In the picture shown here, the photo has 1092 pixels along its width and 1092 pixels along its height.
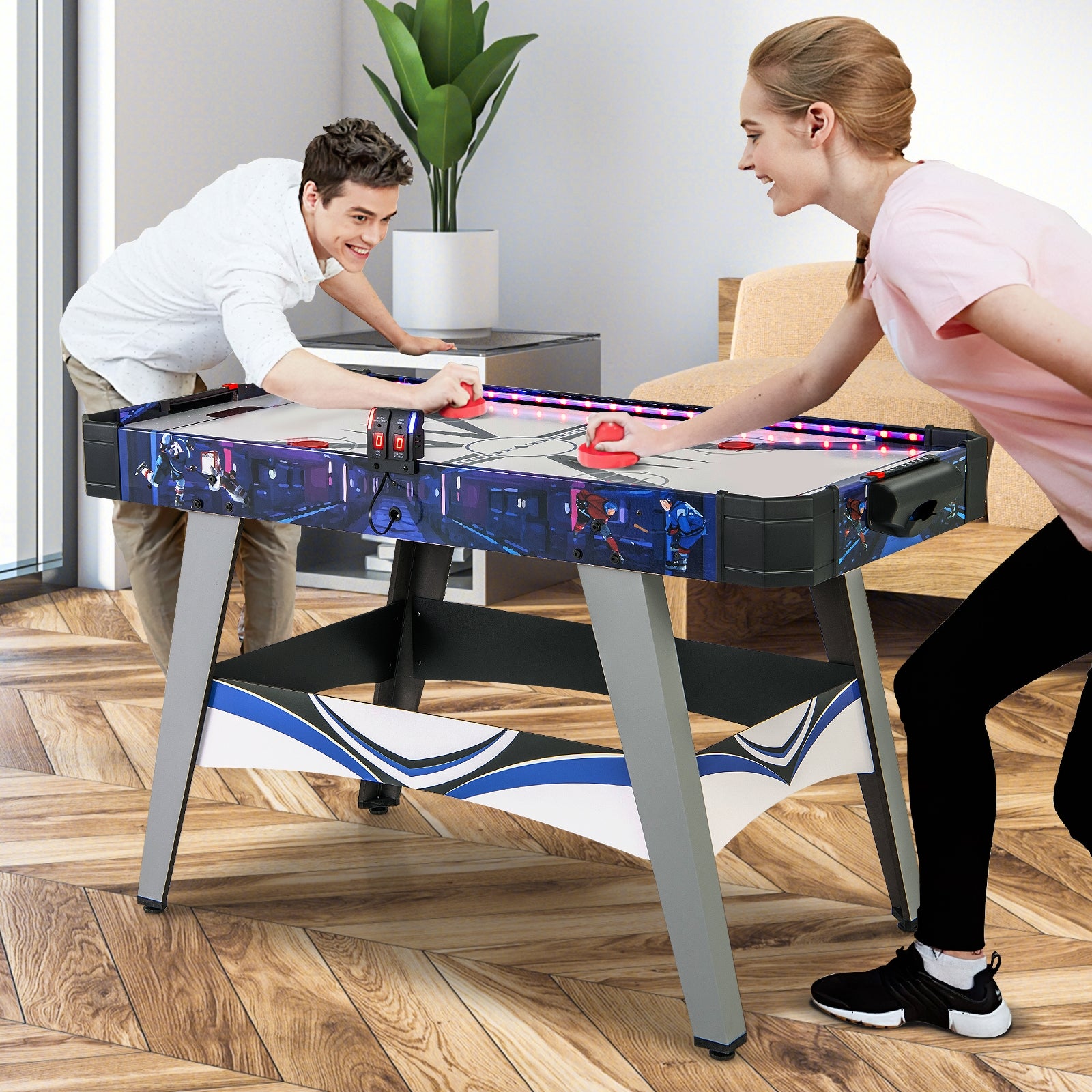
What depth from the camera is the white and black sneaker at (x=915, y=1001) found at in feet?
5.57

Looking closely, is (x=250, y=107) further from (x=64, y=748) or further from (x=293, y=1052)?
(x=293, y=1052)

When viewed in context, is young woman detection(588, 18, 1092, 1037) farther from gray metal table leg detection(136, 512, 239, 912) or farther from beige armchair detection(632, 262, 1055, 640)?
beige armchair detection(632, 262, 1055, 640)

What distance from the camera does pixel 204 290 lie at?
8.24ft

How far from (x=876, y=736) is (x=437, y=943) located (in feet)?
2.09

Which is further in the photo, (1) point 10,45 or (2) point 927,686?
(1) point 10,45

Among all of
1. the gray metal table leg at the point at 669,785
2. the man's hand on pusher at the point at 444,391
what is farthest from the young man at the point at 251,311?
the gray metal table leg at the point at 669,785

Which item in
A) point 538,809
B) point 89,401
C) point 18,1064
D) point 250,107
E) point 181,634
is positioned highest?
point 250,107

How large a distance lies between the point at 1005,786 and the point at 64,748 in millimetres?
1634

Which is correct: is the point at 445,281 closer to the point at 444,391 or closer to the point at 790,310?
the point at 790,310

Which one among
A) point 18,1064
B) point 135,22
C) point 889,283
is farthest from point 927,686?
point 135,22

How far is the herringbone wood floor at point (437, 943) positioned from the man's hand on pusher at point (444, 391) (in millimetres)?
688

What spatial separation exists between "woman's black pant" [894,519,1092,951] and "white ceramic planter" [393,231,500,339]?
91.5 inches

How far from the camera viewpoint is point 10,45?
3531 millimetres

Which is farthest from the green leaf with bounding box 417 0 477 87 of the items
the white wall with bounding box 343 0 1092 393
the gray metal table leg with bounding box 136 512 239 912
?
the gray metal table leg with bounding box 136 512 239 912
